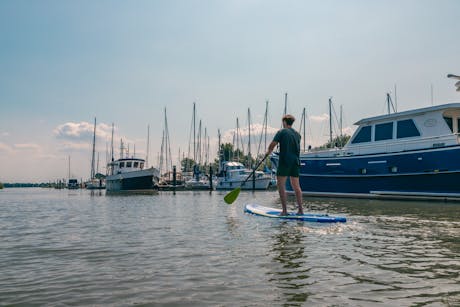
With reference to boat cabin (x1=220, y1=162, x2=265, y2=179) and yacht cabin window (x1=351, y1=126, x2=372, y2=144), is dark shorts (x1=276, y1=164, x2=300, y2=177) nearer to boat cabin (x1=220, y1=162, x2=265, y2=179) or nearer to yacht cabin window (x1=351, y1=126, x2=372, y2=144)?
yacht cabin window (x1=351, y1=126, x2=372, y2=144)

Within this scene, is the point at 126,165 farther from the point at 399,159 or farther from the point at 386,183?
the point at 399,159

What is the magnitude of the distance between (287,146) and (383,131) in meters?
12.2

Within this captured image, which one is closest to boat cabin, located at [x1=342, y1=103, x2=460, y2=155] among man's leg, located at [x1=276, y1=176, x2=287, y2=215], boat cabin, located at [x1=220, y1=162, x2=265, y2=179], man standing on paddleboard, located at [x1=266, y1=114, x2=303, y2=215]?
man standing on paddleboard, located at [x1=266, y1=114, x2=303, y2=215]

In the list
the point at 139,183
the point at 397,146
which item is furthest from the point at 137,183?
the point at 397,146

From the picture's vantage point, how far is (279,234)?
6473 millimetres

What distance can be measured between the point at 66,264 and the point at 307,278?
2.87 metres

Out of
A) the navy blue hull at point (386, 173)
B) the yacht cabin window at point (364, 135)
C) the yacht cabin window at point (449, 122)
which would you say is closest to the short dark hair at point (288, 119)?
the navy blue hull at point (386, 173)

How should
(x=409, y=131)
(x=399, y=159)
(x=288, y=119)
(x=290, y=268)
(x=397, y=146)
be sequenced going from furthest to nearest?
(x=397, y=146) < (x=409, y=131) < (x=399, y=159) < (x=288, y=119) < (x=290, y=268)

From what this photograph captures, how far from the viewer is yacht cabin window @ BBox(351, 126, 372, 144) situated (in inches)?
785

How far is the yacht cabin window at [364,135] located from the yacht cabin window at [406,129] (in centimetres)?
155

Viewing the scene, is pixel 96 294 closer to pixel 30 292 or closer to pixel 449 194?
pixel 30 292

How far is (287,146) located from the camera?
9.05 meters

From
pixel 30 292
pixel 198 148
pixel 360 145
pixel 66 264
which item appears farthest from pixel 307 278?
pixel 198 148

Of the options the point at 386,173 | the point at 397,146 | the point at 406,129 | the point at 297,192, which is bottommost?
the point at 297,192
